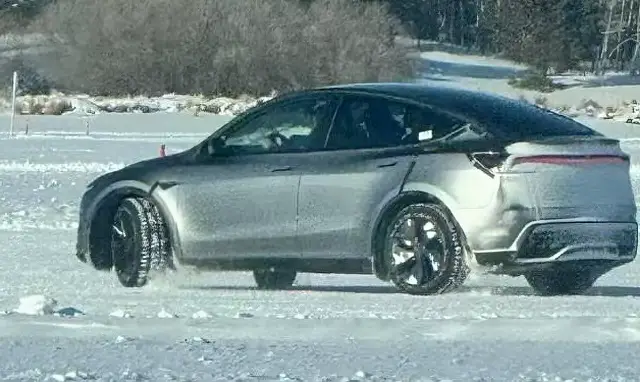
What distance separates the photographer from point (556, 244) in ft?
32.9

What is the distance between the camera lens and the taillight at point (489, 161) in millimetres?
9953

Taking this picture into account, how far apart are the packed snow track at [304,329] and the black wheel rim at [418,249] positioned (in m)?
0.19

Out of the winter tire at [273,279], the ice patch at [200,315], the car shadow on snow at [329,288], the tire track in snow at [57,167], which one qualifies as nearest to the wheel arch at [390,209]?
the car shadow on snow at [329,288]

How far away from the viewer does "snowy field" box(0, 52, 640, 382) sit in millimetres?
7055

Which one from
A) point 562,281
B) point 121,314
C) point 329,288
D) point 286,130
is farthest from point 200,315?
point 562,281

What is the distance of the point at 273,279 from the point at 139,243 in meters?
1.03

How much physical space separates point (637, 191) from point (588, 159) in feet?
41.1

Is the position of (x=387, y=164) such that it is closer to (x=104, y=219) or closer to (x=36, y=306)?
(x=104, y=219)

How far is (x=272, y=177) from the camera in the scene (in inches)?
423

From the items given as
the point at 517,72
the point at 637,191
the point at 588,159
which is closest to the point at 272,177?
the point at 588,159

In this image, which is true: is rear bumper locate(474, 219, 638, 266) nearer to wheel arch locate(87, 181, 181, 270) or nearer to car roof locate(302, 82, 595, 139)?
car roof locate(302, 82, 595, 139)

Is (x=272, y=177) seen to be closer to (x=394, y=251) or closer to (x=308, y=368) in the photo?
(x=394, y=251)

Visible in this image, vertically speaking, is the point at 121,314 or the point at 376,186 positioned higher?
the point at 376,186

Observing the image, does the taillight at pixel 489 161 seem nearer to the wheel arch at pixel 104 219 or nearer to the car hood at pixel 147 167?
the car hood at pixel 147 167
